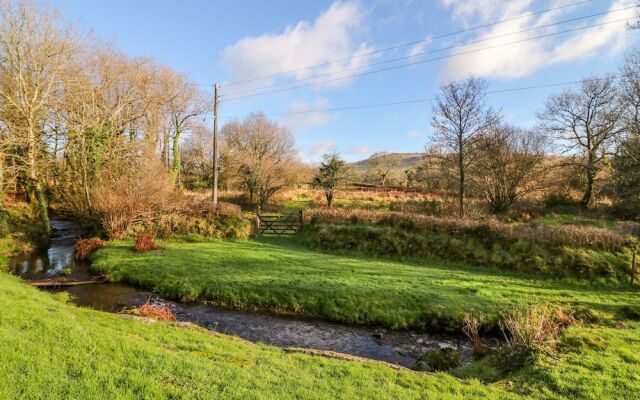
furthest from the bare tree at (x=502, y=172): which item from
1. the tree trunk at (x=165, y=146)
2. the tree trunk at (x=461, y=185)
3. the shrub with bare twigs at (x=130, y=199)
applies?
the tree trunk at (x=165, y=146)

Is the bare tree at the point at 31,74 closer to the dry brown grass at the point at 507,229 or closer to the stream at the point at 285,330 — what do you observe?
the stream at the point at 285,330

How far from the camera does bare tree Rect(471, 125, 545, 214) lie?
2702 cm

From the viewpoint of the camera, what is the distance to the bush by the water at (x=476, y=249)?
1562 cm

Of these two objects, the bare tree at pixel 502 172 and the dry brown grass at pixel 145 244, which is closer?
the dry brown grass at pixel 145 244

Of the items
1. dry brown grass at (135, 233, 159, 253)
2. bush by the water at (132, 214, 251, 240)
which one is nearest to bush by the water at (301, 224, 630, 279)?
bush by the water at (132, 214, 251, 240)

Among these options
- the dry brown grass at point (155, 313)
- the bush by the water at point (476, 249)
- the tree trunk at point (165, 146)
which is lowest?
the dry brown grass at point (155, 313)

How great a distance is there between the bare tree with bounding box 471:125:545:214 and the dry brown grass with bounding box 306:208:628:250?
858 centimetres

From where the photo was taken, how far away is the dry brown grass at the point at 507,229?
1686 centimetres

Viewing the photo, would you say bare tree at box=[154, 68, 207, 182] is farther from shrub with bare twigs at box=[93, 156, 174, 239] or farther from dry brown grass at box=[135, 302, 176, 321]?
dry brown grass at box=[135, 302, 176, 321]

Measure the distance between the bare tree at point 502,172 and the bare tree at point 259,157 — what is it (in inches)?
684

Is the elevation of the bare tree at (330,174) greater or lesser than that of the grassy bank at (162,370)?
greater

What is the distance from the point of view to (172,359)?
5828 mm

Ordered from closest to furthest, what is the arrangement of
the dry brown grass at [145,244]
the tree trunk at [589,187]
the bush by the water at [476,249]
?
1. the bush by the water at [476,249]
2. the dry brown grass at [145,244]
3. the tree trunk at [589,187]

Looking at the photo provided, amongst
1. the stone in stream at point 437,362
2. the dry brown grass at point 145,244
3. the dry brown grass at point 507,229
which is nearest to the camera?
the stone in stream at point 437,362
